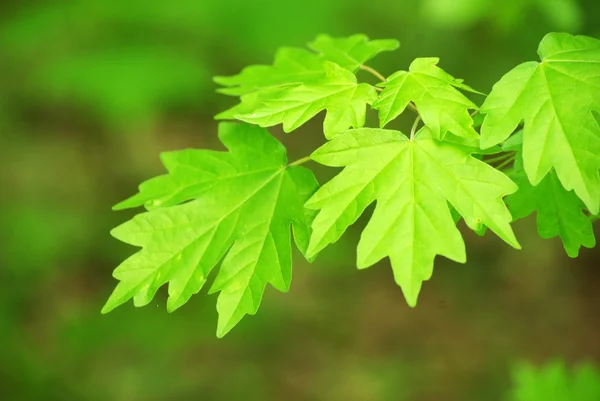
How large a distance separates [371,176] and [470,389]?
11.3 feet

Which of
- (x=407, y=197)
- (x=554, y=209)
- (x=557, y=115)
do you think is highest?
(x=557, y=115)

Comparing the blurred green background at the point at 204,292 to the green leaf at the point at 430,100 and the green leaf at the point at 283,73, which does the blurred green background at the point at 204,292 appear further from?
the green leaf at the point at 430,100

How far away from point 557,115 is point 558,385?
6.58 ft

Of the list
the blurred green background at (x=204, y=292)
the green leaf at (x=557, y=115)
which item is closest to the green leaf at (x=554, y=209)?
the green leaf at (x=557, y=115)

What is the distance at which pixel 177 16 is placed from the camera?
441 centimetres

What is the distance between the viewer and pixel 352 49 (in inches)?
71.1

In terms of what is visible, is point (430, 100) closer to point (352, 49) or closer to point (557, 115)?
point (557, 115)

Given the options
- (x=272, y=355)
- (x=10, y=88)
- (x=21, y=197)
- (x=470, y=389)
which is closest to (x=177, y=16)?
(x=10, y=88)

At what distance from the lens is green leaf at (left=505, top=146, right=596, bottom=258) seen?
56.1 inches

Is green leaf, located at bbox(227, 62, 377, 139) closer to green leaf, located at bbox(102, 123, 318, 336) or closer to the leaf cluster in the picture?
the leaf cluster

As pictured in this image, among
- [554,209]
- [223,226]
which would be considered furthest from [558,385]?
[223,226]

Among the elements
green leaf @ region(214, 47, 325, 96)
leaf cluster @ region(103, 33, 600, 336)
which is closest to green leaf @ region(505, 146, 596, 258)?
leaf cluster @ region(103, 33, 600, 336)

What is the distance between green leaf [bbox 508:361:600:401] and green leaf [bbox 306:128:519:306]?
190cm

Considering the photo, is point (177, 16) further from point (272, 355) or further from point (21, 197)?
point (272, 355)
